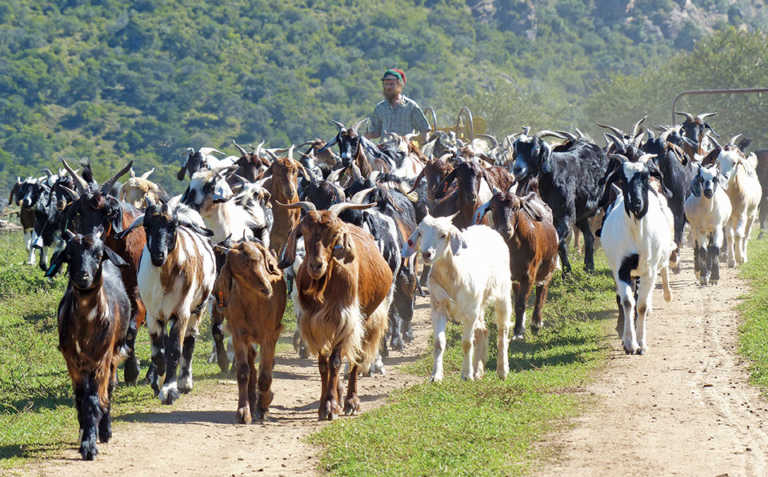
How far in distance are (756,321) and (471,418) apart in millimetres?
5503

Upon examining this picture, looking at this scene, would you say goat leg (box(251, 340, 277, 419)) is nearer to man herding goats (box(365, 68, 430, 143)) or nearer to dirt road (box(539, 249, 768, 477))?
dirt road (box(539, 249, 768, 477))

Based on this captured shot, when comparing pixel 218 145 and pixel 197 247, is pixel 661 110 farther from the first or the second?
pixel 197 247

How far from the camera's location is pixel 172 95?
65188mm

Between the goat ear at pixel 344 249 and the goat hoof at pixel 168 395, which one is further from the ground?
the goat ear at pixel 344 249

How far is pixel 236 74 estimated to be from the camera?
6825 cm

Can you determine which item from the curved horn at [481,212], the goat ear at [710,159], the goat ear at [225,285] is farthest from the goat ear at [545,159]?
the goat ear at [225,285]

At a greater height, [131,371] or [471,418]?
[131,371]

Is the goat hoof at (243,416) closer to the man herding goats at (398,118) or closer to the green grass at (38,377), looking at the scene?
the green grass at (38,377)

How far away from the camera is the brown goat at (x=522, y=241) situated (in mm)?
13516

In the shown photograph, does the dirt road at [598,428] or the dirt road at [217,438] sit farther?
the dirt road at [217,438]

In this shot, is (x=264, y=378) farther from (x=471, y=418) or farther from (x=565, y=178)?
(x=565, y=178)

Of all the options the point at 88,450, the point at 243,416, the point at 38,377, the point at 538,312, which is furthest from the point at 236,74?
the point at 88,450

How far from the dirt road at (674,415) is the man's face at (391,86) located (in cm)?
810

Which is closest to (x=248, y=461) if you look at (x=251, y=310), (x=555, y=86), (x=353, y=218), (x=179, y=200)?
(x=251, y=310)
